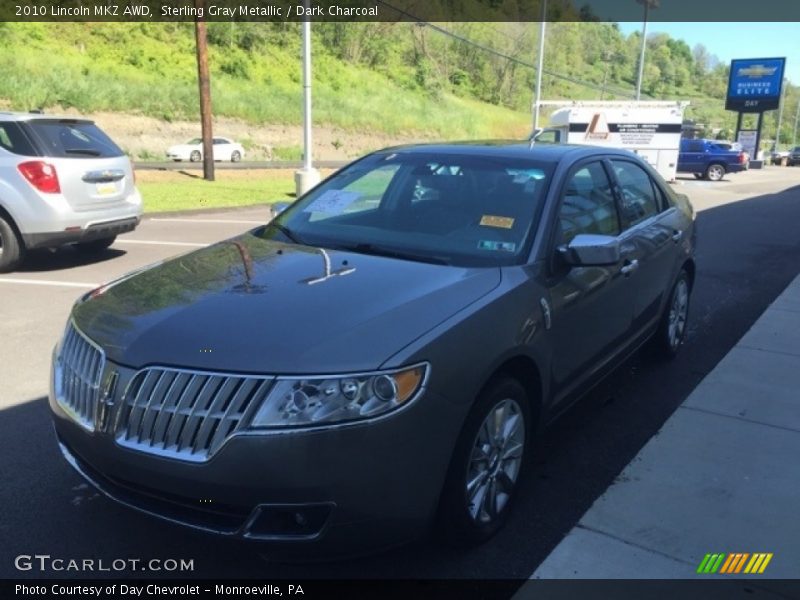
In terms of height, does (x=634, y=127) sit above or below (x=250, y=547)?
above

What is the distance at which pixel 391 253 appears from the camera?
3.49 metres

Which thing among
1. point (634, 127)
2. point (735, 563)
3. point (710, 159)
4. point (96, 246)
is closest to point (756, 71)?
point (710, 159)

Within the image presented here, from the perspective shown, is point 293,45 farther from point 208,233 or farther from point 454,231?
point 454,231

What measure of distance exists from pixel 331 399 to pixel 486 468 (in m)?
0.94

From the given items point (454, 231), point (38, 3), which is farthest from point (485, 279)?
point (38, 3)

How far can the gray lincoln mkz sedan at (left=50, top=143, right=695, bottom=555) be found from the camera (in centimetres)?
239

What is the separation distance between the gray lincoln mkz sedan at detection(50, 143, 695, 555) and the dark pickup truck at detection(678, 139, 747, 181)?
31072 millimetres

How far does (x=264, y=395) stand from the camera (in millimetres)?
2375

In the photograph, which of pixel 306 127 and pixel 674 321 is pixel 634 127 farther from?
pixel 674 321

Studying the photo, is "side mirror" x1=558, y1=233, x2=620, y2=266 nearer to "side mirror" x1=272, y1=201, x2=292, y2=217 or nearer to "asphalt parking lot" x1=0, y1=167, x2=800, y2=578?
"asphalt parking lot" x1=0, y1=167, x2=800, y2=578

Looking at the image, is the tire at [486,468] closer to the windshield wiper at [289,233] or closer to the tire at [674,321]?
the windshield wiper at [289,233]

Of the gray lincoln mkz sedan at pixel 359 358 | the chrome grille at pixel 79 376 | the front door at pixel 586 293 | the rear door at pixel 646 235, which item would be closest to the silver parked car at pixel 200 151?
the rear door at pixel 646 235

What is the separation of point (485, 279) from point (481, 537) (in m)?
1.10

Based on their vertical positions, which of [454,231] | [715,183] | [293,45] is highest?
[293,45]
